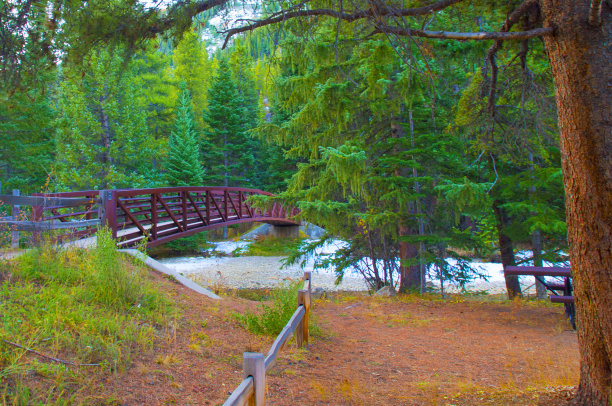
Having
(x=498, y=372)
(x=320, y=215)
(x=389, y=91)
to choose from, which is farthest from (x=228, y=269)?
(x=498, y=372)

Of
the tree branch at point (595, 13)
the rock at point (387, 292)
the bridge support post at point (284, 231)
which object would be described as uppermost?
the tree branch at point (595, 13)

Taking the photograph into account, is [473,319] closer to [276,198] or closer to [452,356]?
[452,356]

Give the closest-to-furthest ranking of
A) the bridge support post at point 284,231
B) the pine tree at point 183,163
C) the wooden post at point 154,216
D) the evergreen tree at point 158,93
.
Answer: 1. the wooden post at point 154,216
2. the pine tree at point 183,163
3. the bridge support post at point 284,231
4. the evergreen tree at point 158,93

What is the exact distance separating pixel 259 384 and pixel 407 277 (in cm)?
733

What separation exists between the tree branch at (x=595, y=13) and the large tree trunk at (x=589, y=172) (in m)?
0.03

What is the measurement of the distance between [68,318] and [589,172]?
3836 mm

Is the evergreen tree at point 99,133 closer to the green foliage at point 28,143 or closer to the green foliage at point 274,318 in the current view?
the green foliage at point 28,143

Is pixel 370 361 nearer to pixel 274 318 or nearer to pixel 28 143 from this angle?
pixel 274 318

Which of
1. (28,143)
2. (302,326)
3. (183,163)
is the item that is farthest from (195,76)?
(302,326)

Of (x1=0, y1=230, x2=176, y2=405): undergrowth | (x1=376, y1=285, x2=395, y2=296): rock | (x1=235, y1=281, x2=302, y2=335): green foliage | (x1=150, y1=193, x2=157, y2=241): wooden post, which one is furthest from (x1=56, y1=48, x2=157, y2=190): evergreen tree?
(x1=235, y1=281, x2=302, y2=335): green foliage

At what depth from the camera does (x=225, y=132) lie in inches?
979

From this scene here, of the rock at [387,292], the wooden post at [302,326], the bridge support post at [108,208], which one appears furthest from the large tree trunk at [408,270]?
the bridge support post at [108,208]

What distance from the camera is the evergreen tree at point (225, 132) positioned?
24.8m

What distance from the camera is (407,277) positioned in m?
9.38
